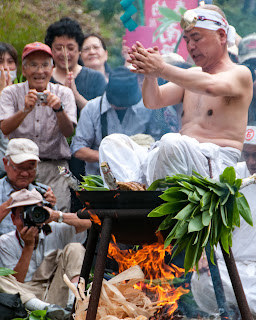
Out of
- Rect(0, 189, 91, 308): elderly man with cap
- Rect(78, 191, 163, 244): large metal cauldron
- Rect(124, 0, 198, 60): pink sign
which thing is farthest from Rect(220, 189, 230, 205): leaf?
Rect(124, 0, 198, 60): pink sign

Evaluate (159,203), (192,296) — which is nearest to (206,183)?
(159,203)

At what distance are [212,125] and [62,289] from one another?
1.85 meters

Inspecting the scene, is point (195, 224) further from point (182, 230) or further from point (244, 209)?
point (244, 209)

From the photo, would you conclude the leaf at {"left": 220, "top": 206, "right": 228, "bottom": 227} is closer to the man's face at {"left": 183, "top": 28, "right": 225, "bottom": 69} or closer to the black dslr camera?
the man's face at {"left": 183, "top": 28, "right": 225, "bottom": 69}

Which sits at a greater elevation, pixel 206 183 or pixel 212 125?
pixel 212 125

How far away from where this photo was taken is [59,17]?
660 centimetres

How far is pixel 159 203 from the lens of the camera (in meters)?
3.45

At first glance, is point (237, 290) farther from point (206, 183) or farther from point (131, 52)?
point (131, 52)

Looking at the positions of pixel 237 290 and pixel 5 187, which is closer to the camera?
pixel 237 290

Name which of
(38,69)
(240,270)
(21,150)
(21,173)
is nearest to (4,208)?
(21,173)

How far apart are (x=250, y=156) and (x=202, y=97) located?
1487 millimetres

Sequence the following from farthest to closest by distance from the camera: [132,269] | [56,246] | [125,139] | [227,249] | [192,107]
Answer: [56,246] → [192,107] → [125,139] → [132,269] → [227,249]

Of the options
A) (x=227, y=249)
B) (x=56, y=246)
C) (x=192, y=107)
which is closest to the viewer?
(x=227, y=249)

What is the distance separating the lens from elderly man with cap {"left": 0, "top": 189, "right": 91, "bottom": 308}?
5055 millimetres
